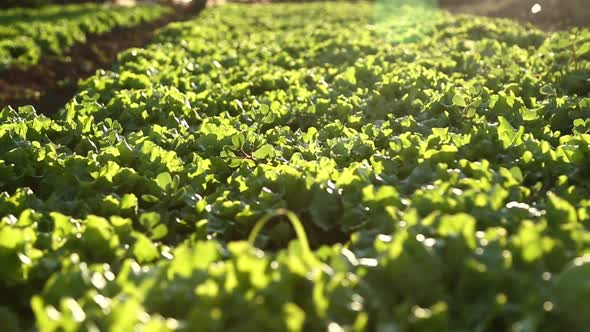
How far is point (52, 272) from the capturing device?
2498mm

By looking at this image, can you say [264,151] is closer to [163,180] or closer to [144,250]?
[163,180]

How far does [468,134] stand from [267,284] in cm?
239

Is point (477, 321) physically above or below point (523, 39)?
above

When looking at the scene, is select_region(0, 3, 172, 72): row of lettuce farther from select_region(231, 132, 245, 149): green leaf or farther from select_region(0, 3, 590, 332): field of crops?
select_region(231, 132, 245, 149): green leaf

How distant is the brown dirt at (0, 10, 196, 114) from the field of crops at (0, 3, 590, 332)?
4869 mm

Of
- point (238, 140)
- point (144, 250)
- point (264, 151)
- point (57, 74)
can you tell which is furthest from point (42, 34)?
A: point (144, 250)

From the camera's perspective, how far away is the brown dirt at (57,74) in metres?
10.7

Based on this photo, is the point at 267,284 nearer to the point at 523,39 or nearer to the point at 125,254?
the point at 125,254

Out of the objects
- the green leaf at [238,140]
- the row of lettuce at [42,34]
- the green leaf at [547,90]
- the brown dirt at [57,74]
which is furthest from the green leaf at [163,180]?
the row of lettuce at [42,34]

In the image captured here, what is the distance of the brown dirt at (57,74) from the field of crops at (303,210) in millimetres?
4869

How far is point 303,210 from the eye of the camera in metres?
3.13

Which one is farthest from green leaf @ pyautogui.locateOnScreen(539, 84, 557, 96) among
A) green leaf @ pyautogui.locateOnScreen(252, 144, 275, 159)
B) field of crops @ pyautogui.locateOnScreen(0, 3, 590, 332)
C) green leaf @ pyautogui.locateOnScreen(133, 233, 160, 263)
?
green leaf @ pyautogui.locateOnScreen(133, 233, 160, 263)

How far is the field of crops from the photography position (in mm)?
1975

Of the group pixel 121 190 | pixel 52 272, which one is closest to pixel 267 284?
pixel 52 272
